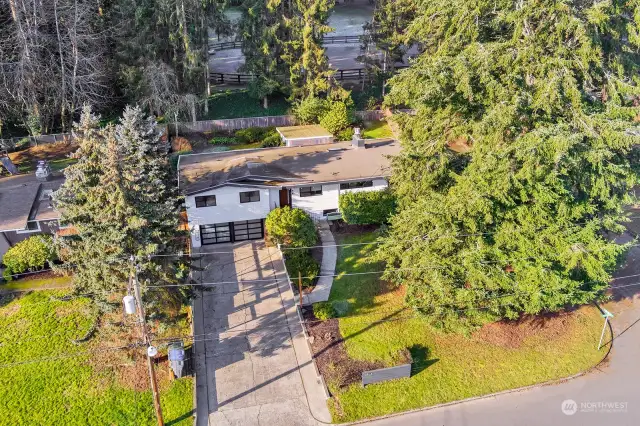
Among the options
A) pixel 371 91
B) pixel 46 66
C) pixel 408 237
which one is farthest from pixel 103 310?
pixel 371 91

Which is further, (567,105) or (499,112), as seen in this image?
(567,105)

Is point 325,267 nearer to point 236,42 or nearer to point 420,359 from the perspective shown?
point 420,359

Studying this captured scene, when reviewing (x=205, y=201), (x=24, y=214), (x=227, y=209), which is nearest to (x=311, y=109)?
(x=227, y=209)

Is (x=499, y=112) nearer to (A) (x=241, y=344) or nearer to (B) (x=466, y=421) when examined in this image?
(B) (x=466, y=421)

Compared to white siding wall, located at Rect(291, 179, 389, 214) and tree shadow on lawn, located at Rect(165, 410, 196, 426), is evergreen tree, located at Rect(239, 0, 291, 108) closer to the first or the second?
white siding wall, located at Rect(291, 179, 389, 214)

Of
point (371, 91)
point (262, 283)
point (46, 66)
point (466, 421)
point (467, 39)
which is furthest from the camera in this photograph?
point (371, 91)

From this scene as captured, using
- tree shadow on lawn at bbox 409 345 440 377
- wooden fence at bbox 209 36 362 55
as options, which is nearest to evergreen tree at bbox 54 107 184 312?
tree shadow on lawn at bbox 409 345 440 377
